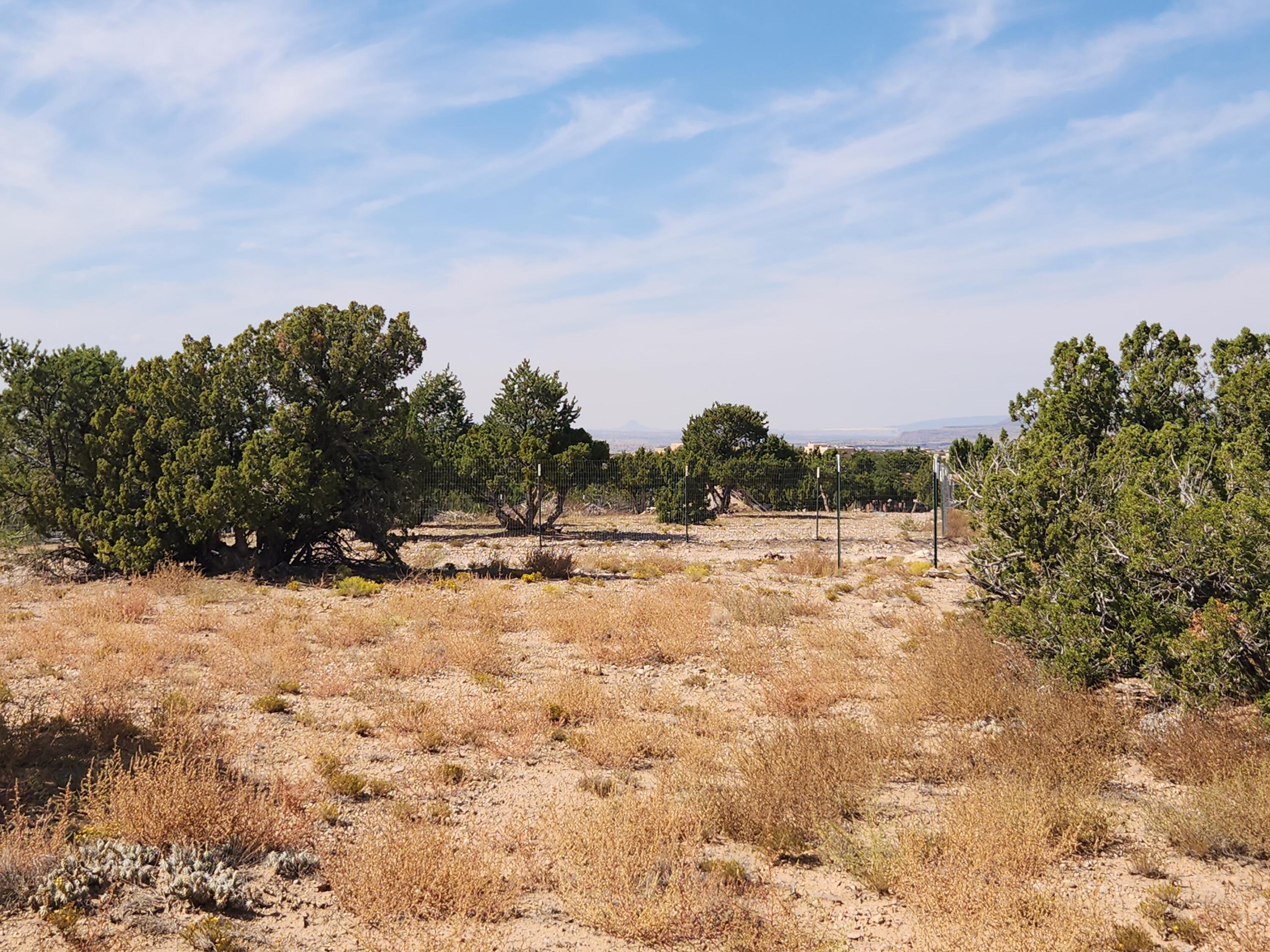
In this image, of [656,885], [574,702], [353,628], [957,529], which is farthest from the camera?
[957,529]

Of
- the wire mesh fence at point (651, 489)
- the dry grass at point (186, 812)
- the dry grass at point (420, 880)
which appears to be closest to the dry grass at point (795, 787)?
the dry grass at point (420, 880)

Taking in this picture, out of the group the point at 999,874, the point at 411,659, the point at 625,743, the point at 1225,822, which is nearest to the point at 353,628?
the point at 411,659

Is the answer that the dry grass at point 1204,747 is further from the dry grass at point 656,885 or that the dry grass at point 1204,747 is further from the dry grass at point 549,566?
the dry grass at point 549,566

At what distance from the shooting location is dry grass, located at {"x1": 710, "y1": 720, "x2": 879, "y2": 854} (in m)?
5.70

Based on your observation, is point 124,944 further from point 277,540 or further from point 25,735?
point 277,540

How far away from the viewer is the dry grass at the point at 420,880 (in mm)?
4676

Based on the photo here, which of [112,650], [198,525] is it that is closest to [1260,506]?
[112,650]

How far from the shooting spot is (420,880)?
4824 mm

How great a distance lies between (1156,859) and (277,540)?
16.1m

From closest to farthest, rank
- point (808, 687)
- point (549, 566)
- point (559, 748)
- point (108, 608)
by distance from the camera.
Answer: point (559, 748) → point (808, 687) → point (108, 608) → point (549, 566)

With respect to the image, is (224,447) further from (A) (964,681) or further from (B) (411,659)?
(A) (964,681)

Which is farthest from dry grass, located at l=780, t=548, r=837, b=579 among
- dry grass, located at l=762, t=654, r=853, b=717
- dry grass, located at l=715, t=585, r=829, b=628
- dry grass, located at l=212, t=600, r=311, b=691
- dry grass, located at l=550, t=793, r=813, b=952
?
dry grass, located at l=550, t=793, r=813, b=952

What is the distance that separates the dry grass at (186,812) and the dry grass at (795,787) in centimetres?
285

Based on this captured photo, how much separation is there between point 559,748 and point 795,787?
2412 mm
